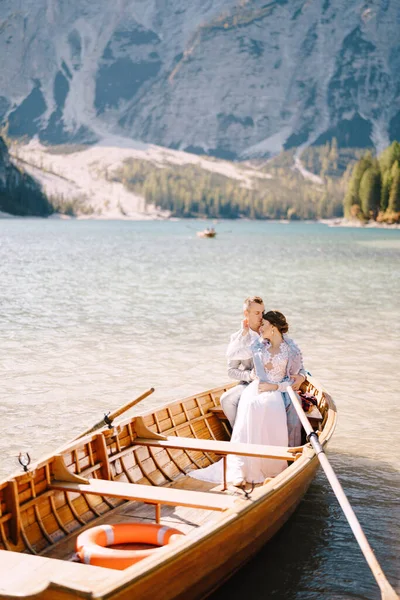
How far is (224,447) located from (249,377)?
6.68 feet

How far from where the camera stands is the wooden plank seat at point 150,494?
856 cm

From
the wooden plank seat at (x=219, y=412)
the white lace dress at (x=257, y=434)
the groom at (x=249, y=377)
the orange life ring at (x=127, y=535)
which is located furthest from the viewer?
the wooden plank seat at (x=219, y=412)

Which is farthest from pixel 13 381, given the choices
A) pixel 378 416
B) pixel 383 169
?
pixel 383 169

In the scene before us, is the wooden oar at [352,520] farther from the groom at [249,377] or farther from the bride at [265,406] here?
the groom at [249,377]

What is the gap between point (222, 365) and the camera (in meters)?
22.8

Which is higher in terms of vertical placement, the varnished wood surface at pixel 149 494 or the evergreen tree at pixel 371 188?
the evergreen tree at pixel 371 188

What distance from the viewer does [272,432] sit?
11258 mm

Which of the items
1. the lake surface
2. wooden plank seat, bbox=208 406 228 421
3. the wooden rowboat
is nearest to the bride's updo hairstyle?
the wooden rowboat

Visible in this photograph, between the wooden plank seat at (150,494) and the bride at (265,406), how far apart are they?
217 centimetres

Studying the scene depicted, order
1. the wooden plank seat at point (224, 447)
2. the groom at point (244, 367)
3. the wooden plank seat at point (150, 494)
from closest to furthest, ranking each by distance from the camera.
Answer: the wooden plank seat at point (150, 494)
the wooden plank seat at point (224, 447)
the groom at point (244, 367)

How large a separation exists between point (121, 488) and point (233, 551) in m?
1.52

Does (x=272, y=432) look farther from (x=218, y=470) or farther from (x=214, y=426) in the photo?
(x=214, y=426)

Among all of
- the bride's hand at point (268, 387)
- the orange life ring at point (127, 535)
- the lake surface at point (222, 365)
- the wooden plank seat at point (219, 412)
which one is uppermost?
the bride's hand at point (268, 387)

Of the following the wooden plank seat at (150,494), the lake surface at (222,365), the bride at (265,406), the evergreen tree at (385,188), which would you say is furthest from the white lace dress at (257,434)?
the evergreen tree at (385,188)
